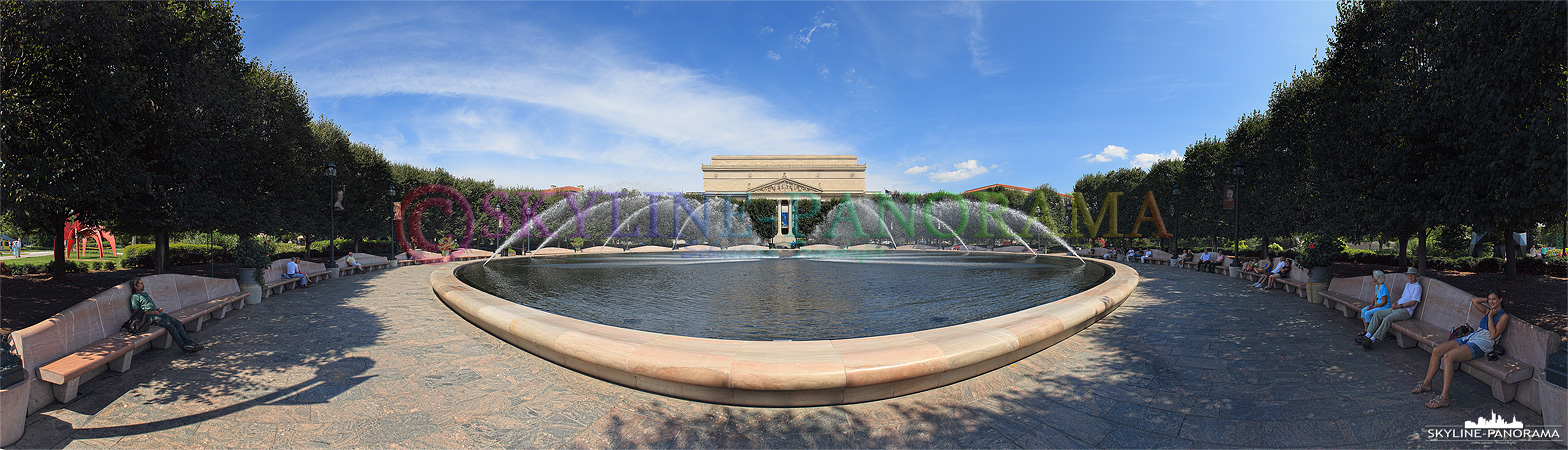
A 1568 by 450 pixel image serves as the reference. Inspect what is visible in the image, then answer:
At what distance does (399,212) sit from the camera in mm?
27250

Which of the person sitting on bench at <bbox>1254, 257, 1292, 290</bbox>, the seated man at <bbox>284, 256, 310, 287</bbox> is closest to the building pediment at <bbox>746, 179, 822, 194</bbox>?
the seated man at <bbox>284, 256, 310, 287</bbox>

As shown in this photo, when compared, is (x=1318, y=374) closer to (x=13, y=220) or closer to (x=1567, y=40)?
(x=1567, y=40)

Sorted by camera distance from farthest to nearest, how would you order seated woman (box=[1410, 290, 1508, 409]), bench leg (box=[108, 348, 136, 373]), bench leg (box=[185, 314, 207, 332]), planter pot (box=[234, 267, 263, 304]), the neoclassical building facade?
the neoclassical building facade, planter pot (box=[234, 267, 263, 304]), bench leg (box=[185, 314, 207, 332]), bench leg (box=[108, 348, 136, 373]), seated woman (box=[1410, 290, 1508, 409])

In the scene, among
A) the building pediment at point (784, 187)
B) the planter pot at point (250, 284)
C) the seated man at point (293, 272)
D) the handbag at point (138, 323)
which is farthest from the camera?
the building pediment at point (784, 187)

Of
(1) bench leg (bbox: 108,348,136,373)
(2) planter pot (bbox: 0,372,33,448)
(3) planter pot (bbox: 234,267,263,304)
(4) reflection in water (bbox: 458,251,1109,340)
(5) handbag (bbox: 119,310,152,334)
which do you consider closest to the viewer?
(2) planter pot (bbox: 0,372,33,448)

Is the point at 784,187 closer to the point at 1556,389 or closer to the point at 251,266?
the point at 251,266

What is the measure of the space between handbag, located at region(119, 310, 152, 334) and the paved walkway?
36cm

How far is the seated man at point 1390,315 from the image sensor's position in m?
6.41

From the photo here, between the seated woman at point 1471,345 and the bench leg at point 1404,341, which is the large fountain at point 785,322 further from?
the bench leg at point 1404,341

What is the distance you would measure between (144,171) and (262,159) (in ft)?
15.9

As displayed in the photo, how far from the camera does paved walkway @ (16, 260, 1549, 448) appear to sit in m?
3.88

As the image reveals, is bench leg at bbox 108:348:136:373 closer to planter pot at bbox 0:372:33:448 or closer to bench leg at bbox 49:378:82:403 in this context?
bench leg at bbox 49:378:82:403

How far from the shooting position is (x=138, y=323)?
6.27 metres

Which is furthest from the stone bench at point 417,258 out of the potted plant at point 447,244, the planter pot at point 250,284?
the planter pot at point 250,284
